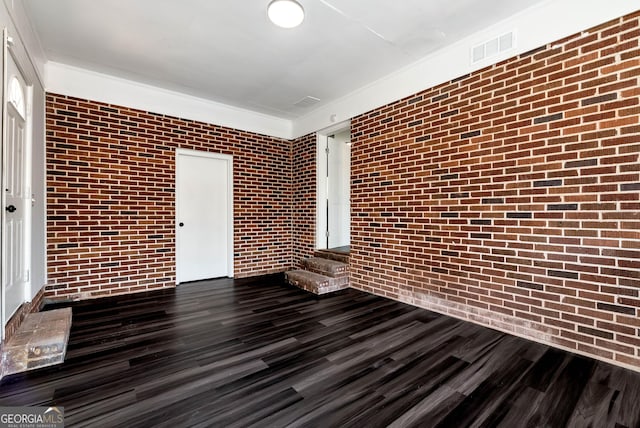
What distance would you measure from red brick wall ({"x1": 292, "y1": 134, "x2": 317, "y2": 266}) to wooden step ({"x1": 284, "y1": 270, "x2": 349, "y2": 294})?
85cm

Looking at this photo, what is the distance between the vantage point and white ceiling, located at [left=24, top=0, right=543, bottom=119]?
→ 2.58m

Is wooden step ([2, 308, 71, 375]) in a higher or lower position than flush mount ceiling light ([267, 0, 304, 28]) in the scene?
lower

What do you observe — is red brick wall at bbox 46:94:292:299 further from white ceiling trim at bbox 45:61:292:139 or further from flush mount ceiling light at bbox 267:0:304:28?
flush mount ceiling light at bbox 267:0:304:28

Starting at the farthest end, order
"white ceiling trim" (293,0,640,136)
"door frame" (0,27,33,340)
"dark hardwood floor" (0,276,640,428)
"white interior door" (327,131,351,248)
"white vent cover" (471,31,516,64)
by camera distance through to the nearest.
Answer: "white interior door" (327,131,351,248) < "white vent cover" (471,31,516,64) < "white ceiling trim" (293,0,640,136) < "door frame" (0,27,33,340) < "dark hardwood floor" (0,276,640,428)

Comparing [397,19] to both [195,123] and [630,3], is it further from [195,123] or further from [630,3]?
[195,123]

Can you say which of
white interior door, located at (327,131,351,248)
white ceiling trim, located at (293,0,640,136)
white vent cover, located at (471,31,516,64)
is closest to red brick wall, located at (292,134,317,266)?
white interior door, located at (327,131,351,248)

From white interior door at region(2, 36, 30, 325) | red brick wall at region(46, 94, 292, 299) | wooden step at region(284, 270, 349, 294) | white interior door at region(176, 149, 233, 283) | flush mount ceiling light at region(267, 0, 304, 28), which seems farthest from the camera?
white interior door at region(176, 149, 233, 283)

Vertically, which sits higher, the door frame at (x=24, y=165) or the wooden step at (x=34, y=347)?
the door frame at (x=24, y=165)

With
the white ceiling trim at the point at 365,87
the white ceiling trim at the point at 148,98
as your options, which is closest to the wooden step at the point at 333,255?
the white ceiling trim at the point at 365,87

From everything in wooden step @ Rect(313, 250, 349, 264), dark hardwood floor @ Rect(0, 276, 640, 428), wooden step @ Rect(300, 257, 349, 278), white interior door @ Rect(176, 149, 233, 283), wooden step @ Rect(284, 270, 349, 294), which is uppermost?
white interior door @ Rect(176, 149, 233, 283)

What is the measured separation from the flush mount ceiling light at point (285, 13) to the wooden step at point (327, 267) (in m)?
3.01

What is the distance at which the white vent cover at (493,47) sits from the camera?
2749 millimetres

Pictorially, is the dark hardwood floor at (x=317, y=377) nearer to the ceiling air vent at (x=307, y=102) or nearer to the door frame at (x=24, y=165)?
the door frame at (x=24, y=165)

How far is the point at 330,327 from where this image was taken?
9.41 ft
